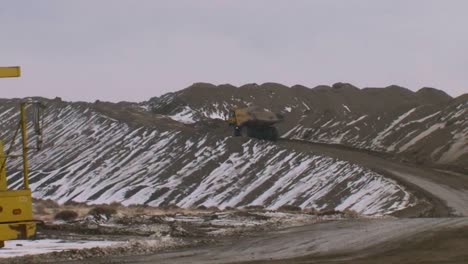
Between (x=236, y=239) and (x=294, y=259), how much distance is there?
5526mm

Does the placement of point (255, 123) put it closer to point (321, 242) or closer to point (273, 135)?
point (273, 135)

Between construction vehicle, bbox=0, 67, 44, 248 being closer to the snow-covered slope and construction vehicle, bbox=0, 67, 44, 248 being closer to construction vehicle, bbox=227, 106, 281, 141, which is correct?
the snow-covered slope

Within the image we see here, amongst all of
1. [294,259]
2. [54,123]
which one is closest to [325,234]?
[294,259]

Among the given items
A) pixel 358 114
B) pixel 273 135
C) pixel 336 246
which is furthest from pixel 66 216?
pixel 358 114

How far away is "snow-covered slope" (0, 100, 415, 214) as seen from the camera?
42.0 metres

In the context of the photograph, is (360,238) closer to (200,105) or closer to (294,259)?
(294,259)

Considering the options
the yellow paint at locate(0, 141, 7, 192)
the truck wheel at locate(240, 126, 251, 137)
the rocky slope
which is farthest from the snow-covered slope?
the yellow paint at locate(0, 141, 7, 192)

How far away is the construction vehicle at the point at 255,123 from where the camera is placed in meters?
62.6

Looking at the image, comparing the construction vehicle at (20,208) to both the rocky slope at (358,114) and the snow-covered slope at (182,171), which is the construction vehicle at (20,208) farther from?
the rocky slope at (358,114)

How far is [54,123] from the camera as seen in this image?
8438 cm

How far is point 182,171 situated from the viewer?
58.5m

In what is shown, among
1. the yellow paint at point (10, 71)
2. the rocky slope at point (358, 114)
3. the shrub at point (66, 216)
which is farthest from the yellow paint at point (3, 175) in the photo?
the rocky slope at point (358, 114)

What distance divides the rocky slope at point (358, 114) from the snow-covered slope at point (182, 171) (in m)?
6.76

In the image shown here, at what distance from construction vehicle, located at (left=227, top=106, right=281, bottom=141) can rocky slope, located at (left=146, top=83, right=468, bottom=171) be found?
469cm
